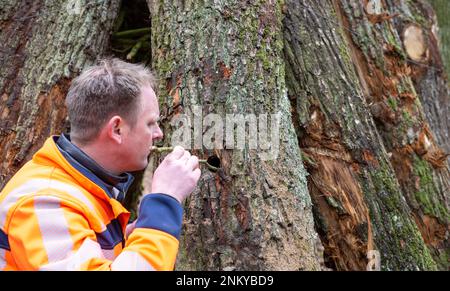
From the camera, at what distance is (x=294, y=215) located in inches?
109

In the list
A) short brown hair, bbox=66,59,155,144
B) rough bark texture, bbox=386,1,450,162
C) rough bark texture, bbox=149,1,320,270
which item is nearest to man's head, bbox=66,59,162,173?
short brown hair, bbox=66,59,155,144

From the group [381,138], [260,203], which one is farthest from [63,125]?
[381,138]

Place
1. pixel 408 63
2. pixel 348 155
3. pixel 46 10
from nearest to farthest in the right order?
pixel 348 155, pixel 46 10, pixel 408 63

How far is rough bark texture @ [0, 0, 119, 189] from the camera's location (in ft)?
12.6

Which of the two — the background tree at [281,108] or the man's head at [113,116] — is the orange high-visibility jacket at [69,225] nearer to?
the man's head at [113,116]

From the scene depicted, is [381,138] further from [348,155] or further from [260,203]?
[260,203]

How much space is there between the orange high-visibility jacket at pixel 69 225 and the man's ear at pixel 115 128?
0.18m

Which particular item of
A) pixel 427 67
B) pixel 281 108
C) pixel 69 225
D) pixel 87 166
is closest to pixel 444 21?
pixel 427 67

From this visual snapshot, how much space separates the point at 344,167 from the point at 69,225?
2035mm

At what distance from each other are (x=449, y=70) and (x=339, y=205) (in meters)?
3.94

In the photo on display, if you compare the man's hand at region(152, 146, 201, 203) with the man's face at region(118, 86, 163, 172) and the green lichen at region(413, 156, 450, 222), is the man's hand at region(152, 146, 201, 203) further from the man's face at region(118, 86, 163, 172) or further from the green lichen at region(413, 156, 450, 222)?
the green lichen at region(413, 156, 450, 222)

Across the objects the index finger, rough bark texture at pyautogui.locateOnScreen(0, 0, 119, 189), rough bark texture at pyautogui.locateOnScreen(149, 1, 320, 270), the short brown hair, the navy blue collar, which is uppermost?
the short brown hair

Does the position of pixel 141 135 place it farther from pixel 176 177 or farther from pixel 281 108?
pixel 281 108

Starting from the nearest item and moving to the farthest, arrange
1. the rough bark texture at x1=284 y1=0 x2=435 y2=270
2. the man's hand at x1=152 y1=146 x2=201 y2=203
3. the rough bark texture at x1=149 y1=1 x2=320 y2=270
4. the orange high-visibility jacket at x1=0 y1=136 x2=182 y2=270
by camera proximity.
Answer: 1. the orange high-visibility jacket at x1=0 y1=136 x2=182 y2=270
2. the man's hand at x1=152 y1=146 x2=201 y2=203
3. the rough bark texture at x1=149 y1=1 x2=320 y2=270
4. the rough bark texture at x1=284 y1=0 x2=435 y2=270
